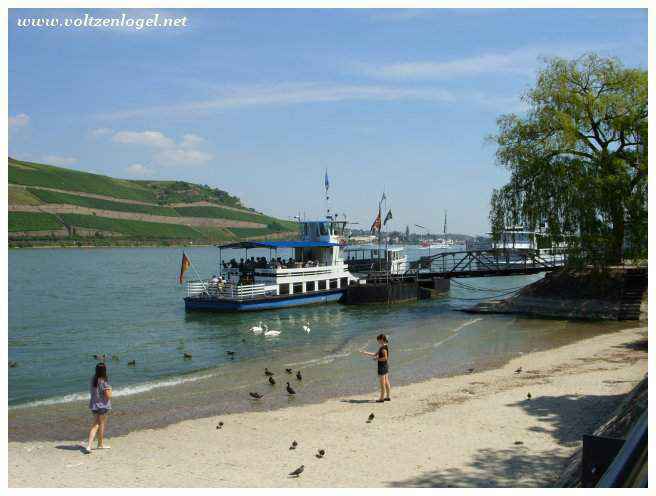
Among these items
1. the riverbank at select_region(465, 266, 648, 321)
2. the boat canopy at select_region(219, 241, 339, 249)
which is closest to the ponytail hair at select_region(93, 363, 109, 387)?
the riverbank at select_region(465, 266, 648, 321)

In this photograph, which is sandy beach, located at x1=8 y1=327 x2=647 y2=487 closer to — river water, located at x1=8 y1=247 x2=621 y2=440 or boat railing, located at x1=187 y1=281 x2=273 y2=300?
river water, located at x1=8 y1=247 x2=621 y2=440

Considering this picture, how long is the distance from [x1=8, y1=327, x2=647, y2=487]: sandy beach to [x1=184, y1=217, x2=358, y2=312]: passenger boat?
970 inches

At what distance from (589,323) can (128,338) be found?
2493cm

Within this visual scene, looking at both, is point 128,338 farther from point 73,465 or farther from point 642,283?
point 642,283

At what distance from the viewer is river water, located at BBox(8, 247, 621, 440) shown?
65.4 ft

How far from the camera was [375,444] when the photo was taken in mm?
14023

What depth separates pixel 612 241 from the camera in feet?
119

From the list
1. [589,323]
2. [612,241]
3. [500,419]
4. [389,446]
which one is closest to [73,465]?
[389,446]

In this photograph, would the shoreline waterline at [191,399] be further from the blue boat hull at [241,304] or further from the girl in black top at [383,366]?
the blue boat hull at [241,304]

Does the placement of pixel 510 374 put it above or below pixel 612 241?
below
